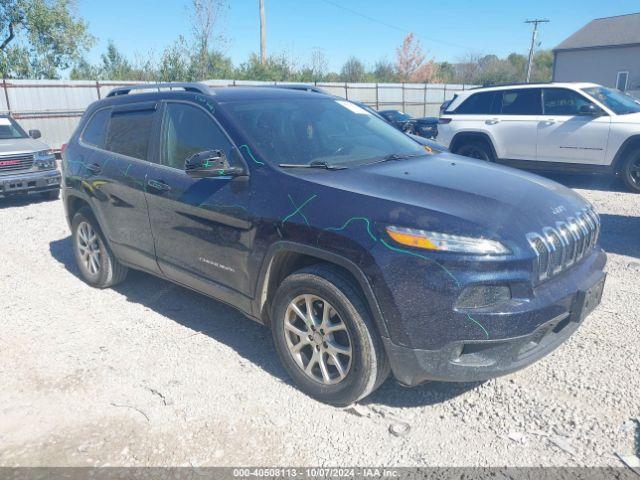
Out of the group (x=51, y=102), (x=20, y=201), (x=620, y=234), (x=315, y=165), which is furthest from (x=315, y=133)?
(x=51, y=102)

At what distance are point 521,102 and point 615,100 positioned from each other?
4.92ft

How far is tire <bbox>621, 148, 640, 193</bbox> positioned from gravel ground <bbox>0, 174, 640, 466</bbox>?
488 cm

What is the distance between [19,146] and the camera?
31.6 feet

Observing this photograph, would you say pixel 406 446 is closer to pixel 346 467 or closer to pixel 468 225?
pixel 346 467

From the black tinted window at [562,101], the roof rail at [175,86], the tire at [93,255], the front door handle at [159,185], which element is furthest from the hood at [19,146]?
the black tinted window at [562,101]

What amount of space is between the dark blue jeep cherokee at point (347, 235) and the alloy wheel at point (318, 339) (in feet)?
0.04

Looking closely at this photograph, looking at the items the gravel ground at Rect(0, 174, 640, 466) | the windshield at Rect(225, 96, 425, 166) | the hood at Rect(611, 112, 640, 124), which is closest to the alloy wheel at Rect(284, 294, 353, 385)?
the gravel ground at Rect(0, 174, 640, 466)

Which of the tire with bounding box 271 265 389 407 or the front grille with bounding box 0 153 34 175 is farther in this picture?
the front grille with bounding box 0 153 34 175

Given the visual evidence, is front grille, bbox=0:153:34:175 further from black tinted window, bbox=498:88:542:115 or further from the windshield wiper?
black tinted window, bbox=498:88:542:115

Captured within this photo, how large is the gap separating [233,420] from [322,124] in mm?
2160

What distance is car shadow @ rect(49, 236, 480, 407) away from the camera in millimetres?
3293

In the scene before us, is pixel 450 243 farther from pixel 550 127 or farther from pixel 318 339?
pixel 550 127

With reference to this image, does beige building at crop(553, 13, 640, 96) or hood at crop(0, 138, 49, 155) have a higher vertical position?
beige building at crop(553, 13, 640, 96)

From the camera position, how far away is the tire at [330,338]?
288 centimetres
